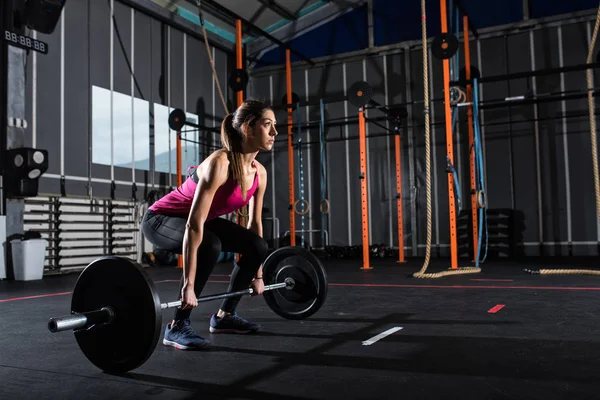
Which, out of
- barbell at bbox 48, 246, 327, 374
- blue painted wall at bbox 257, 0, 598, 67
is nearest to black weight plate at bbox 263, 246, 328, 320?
barbell at bbox 48, 246, 327, 374

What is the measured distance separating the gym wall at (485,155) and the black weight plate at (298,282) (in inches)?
184

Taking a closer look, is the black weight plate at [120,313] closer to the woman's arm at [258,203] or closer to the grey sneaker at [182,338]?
the grey sneaker at [182,338]

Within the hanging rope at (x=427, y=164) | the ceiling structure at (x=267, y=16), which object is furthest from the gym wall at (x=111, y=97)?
the hanging rope at (x=427, y=164)

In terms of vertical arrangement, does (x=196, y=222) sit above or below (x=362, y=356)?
above

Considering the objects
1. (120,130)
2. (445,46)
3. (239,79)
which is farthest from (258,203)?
(120,130)

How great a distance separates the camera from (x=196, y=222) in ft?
5.74

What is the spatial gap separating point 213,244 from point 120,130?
5.30 metres

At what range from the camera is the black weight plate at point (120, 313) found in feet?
5.13

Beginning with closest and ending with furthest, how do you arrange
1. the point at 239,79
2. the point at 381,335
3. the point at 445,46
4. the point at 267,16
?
1. the point at 381,335
2. the point at 445,46
3. the point at 239,79
4. the point at 267,16

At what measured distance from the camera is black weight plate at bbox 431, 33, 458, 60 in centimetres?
480

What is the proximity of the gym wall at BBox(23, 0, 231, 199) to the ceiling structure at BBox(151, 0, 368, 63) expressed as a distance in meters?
0.40

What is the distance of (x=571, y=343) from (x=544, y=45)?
6.58m

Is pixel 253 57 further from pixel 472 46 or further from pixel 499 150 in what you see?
pixel 499 150

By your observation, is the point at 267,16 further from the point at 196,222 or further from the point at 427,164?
the point at 196,222
